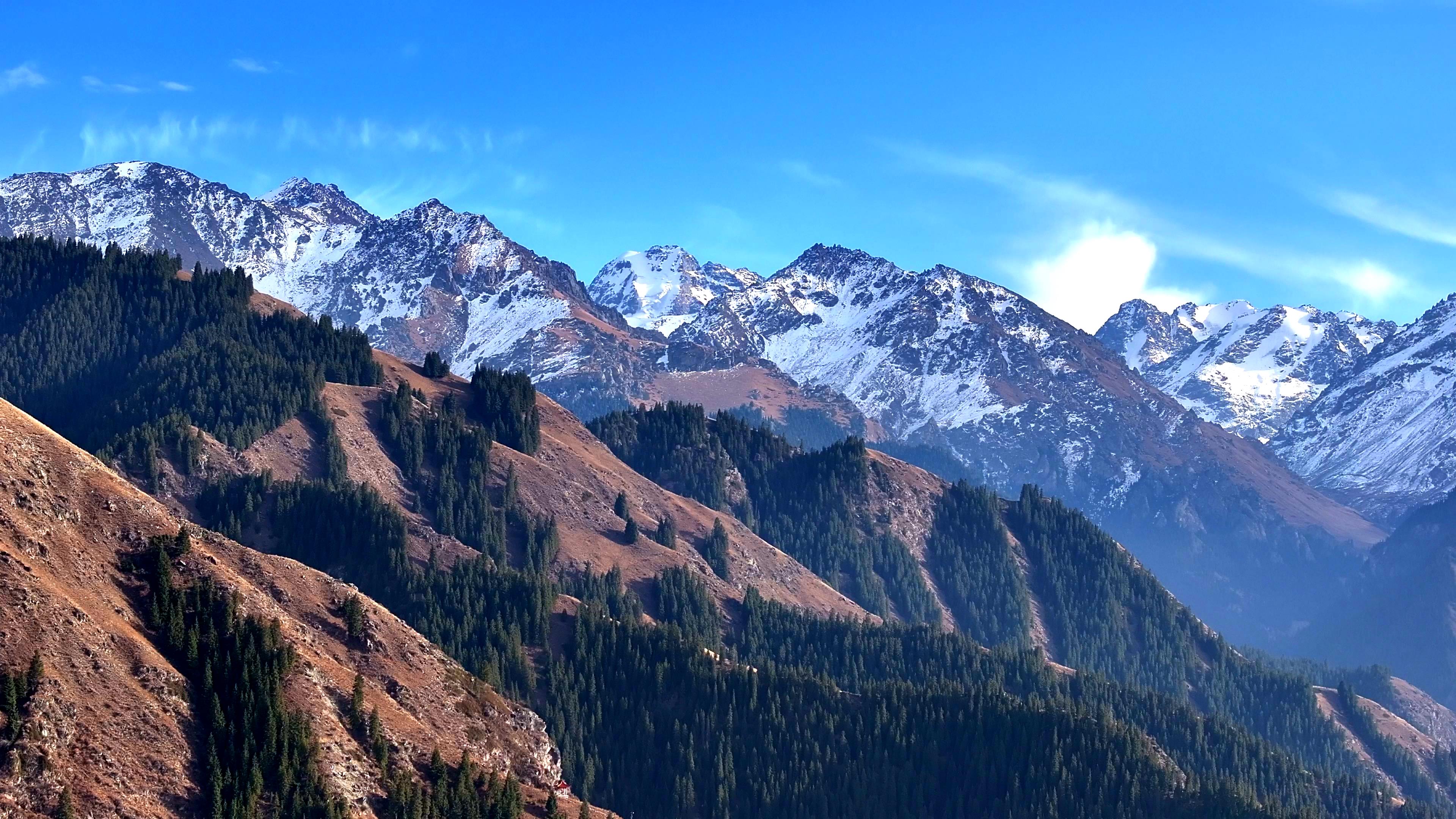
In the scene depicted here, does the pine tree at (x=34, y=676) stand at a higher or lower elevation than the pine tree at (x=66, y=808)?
higher

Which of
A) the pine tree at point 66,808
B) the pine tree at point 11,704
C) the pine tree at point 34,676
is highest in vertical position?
the pine tree at point 34,676

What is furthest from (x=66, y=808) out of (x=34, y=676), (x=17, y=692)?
(x=34, y=676)

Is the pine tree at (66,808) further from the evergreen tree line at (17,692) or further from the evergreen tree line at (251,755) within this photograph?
the evergreen tree line at (251,755)

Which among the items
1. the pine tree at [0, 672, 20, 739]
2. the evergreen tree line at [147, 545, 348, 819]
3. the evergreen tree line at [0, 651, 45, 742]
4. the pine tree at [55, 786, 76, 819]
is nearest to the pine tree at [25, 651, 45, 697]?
the evergreen tree line at [0, 651, 45, 742]

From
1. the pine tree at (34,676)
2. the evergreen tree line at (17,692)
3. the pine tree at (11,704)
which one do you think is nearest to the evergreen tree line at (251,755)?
the pine tree at (34,676)

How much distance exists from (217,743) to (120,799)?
19.6 metres

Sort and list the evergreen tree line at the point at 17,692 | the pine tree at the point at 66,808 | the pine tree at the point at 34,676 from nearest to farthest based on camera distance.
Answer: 1. the pine tree at the point at 66,808
2. the evergreen tree line at the point at 17,692
3. the pine tree at the point at 34,676

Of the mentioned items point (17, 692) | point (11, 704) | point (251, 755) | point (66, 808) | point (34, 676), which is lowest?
point (66, 808)

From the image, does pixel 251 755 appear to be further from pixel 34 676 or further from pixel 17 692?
pixel 17 692

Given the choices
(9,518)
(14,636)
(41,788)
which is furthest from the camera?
(9,518)

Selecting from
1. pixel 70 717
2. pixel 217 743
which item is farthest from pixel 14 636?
pixel 217 743

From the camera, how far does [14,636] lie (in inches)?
7003

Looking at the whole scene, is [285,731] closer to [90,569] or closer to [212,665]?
[212,665]

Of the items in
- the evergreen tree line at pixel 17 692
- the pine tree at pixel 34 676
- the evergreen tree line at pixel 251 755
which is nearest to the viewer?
the evergreen tree line at pixel 17 692
